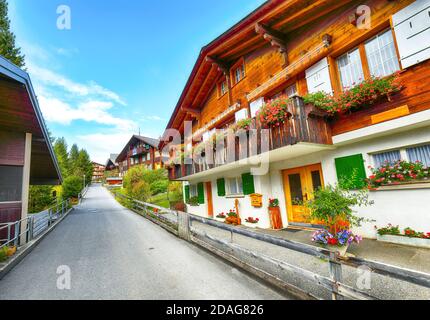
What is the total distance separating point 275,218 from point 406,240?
149 inches

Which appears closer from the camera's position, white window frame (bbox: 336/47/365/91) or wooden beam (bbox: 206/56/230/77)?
white window frame (bbox: 336/47/365/91)

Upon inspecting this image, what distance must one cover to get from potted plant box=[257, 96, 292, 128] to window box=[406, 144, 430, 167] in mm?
3046

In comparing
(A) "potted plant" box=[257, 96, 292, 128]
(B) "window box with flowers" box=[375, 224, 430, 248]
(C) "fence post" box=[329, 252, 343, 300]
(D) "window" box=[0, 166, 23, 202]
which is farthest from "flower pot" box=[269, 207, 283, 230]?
(D) "window" box=[0, 166, 23, 202]

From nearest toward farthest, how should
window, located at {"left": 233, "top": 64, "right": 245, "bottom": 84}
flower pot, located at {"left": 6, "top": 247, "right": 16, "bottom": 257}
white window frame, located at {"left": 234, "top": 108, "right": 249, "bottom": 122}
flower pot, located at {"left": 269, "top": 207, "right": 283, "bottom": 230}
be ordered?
flower pot, located at {"left": 6, "top": 247, "right": 16, "bottom": 257}, flower pot, located at {"left": 269, "top": 207, "right": 283, "bottom": 230}, white window frame, located at {"left": 234, "top": 108, "right": 249, "bottom": 122}, window, located at {"left": 233, "top": 64, "right": 245, "bottom": 84}

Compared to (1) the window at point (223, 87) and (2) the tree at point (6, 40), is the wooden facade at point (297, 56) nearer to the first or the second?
(1) the window at point (223, 87)

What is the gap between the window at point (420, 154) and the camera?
Result: 185 inches

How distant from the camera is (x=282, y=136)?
5750mm

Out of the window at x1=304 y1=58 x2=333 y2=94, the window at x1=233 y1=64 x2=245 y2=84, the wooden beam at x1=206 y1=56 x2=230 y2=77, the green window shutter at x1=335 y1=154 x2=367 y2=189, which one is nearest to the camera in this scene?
the green window shutter at x1=335 y1=154 x2=367 y2=189

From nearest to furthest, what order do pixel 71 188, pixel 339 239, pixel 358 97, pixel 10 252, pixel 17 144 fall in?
1. pixel 339 239
2. pixel 358 97
3. pixel 10 252
4. pixel 17 144
5. pixel 71 188

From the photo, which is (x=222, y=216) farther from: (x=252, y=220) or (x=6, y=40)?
(x=6, y=40)

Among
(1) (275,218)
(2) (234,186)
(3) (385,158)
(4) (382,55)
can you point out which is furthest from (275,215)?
(4) (382,55)

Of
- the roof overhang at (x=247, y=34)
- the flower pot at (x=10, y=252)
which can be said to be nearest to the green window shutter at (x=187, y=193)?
the roof overhang at (x=247, y=34)

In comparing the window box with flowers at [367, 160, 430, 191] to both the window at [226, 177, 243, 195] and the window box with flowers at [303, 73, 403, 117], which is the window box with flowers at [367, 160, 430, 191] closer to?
the window box with flowers at [303, 73, 403, 117]

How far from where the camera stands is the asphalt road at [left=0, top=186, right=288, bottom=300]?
11.0 ft
